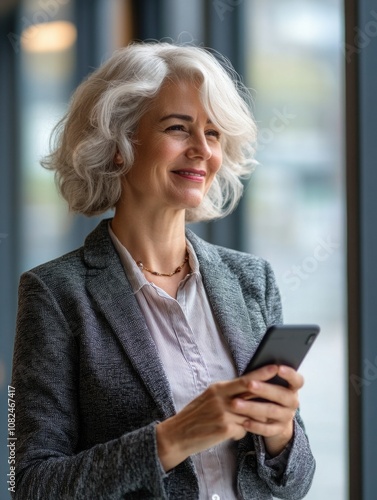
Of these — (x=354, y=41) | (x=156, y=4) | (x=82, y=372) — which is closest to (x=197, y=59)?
(x=354, y=41)

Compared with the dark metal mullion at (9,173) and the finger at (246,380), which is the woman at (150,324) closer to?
the finger at (246,380)

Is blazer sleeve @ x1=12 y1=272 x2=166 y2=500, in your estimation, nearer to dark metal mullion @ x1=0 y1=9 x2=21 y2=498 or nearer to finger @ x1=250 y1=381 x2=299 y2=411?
finger @ x1=250 y1=381 x2=299 y2=411

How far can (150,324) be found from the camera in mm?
1847

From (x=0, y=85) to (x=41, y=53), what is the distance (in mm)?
283

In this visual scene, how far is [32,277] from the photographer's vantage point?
1819 mm

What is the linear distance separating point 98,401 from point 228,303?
38 centimetres

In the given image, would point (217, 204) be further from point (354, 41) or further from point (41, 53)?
point (41, 53)
